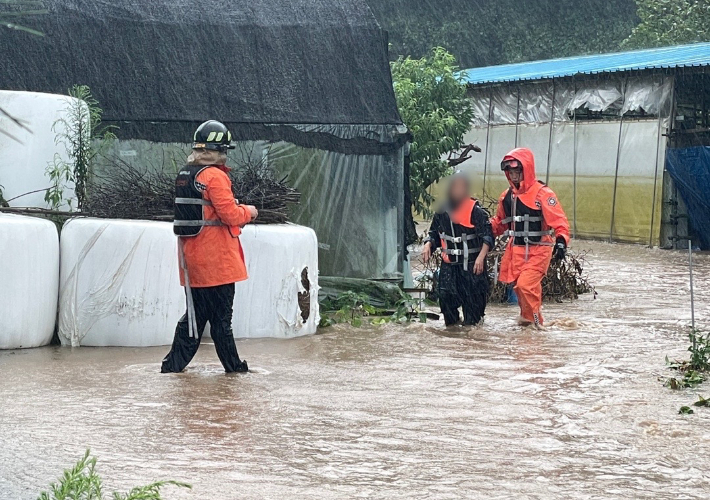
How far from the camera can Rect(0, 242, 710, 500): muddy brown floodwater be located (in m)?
5.93

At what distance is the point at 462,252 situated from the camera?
11.9 meters

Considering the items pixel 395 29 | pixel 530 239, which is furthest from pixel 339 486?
pixel 395 29

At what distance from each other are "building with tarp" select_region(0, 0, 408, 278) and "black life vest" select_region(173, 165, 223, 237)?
4.10 metres

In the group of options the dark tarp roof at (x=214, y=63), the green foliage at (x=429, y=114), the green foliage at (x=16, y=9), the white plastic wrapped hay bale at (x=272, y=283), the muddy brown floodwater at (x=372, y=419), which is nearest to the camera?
the green foliage at (x=16, y=9)

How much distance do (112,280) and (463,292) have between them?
11.7 ft

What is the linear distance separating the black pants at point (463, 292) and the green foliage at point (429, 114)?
6980mm

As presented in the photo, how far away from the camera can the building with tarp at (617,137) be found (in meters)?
23.9

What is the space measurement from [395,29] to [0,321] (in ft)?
127

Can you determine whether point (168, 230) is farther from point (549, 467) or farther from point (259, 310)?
point (549, 467)

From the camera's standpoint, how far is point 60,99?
1130cm

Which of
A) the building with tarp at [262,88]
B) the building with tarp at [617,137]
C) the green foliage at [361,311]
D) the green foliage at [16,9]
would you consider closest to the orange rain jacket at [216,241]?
the green foliage at [361,311]

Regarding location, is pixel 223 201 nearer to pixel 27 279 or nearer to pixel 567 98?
pixel 27 279

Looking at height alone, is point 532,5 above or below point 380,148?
above

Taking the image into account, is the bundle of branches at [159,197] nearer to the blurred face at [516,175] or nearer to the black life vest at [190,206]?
the black life vest at [190,206]
